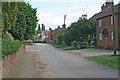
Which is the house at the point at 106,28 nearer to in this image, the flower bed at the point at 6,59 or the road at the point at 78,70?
the road at the point at 78,70

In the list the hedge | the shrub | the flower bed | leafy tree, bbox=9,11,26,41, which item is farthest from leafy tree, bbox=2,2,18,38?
the shrub

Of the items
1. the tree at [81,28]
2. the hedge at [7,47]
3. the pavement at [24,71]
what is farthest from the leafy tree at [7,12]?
the tree at [81,28]

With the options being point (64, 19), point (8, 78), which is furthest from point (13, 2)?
point (64, 19)

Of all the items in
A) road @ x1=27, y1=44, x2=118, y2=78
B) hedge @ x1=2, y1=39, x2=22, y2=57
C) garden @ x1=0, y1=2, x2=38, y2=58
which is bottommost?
road @ x1=27, y1=44, x2=118, y2=78

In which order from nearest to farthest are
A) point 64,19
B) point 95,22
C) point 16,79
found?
point 16,79 → point 95,22 → point 64,19

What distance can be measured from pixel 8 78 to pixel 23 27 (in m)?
18.4

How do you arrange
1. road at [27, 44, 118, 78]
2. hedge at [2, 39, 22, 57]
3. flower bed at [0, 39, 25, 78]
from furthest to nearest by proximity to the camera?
road at [27, 44, 118, 78] < hedge at [2, 39, 22, 57] < flower bed at [0, 39, 25, 78]

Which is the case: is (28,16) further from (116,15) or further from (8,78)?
(8,78)

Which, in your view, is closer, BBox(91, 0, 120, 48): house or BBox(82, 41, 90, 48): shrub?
BBox(91, 0, 120, 48): house

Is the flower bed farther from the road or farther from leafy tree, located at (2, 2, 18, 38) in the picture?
leafy tree, located at (2, 2, 18, 38)

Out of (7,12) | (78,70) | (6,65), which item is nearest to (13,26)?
(7,12)

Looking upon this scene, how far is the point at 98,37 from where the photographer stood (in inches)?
1403

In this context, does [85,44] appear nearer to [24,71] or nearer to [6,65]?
[24,71]

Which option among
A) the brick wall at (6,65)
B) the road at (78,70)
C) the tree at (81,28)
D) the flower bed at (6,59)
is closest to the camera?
the brick wall at (6,65)
